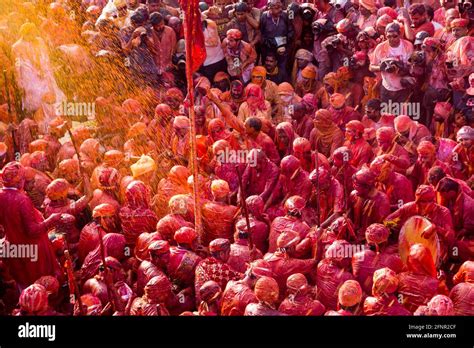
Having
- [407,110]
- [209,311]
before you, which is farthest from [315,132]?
[209,311]

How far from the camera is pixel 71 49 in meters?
20.6

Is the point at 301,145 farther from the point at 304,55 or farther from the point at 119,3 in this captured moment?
the point at 119,3

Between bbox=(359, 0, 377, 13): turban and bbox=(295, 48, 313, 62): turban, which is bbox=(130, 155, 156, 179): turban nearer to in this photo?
bbox=(295, 48, 313, 62): turban

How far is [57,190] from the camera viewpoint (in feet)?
64.5

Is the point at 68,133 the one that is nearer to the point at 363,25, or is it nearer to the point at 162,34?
the point at 162,34

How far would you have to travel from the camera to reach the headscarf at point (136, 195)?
19.7 metres

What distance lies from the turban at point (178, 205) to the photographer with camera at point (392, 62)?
6.76 feet

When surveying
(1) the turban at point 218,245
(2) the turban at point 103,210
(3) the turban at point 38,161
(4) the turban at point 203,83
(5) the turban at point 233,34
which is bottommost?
(1) the turban at point 218,245

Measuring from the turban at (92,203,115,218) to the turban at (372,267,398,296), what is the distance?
7.81 feet

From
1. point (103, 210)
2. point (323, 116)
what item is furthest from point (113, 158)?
point (323, 116)

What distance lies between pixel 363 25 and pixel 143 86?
6.89ft

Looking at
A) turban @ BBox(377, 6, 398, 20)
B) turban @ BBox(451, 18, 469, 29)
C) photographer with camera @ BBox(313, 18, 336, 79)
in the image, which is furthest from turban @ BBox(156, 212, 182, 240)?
turban @ BBox(451, 18, 469, 29)

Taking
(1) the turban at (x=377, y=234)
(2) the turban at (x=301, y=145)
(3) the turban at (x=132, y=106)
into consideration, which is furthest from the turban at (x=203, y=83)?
(1) the turban at (x=377, y=234)

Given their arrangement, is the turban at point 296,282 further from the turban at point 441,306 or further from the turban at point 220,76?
the turban at point 220,76
